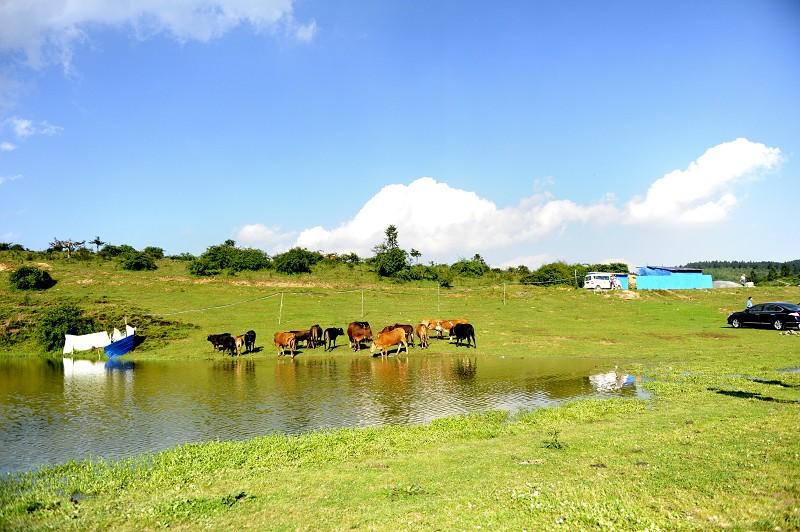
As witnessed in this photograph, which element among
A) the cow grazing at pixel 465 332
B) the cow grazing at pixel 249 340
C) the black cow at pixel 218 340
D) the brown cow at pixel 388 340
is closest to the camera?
the brown cow at pixel 388 340

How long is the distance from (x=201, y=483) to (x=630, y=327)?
3413 cm

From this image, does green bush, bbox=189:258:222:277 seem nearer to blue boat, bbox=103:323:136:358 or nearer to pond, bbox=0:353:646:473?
blue boat, bbox=103:323:136:358

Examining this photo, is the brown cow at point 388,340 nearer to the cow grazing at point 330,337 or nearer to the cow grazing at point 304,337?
the cow grazing at point 330,337

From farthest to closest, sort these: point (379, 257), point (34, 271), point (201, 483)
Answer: point (379, 257)
point (34, 271)
point (201, 483)

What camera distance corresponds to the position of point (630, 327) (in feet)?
124

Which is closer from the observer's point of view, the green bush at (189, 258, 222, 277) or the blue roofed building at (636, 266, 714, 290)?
the green bush at (189, 258, 222, 277)

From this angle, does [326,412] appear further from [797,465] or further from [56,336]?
[56,336]

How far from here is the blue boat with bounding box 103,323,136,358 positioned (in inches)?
1283

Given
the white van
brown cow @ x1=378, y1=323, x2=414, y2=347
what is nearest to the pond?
brown cow @ x1=378, y1=323, x2=414, y2=347

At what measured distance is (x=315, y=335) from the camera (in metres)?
34.3

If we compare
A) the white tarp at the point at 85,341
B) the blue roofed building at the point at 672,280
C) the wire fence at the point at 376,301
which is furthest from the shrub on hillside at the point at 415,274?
the white tarp at the point at 85,341

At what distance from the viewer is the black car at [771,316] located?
34781 mm

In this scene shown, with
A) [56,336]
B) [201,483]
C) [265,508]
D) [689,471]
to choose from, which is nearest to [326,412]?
[201,483]

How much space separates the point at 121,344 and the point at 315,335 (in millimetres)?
11971
